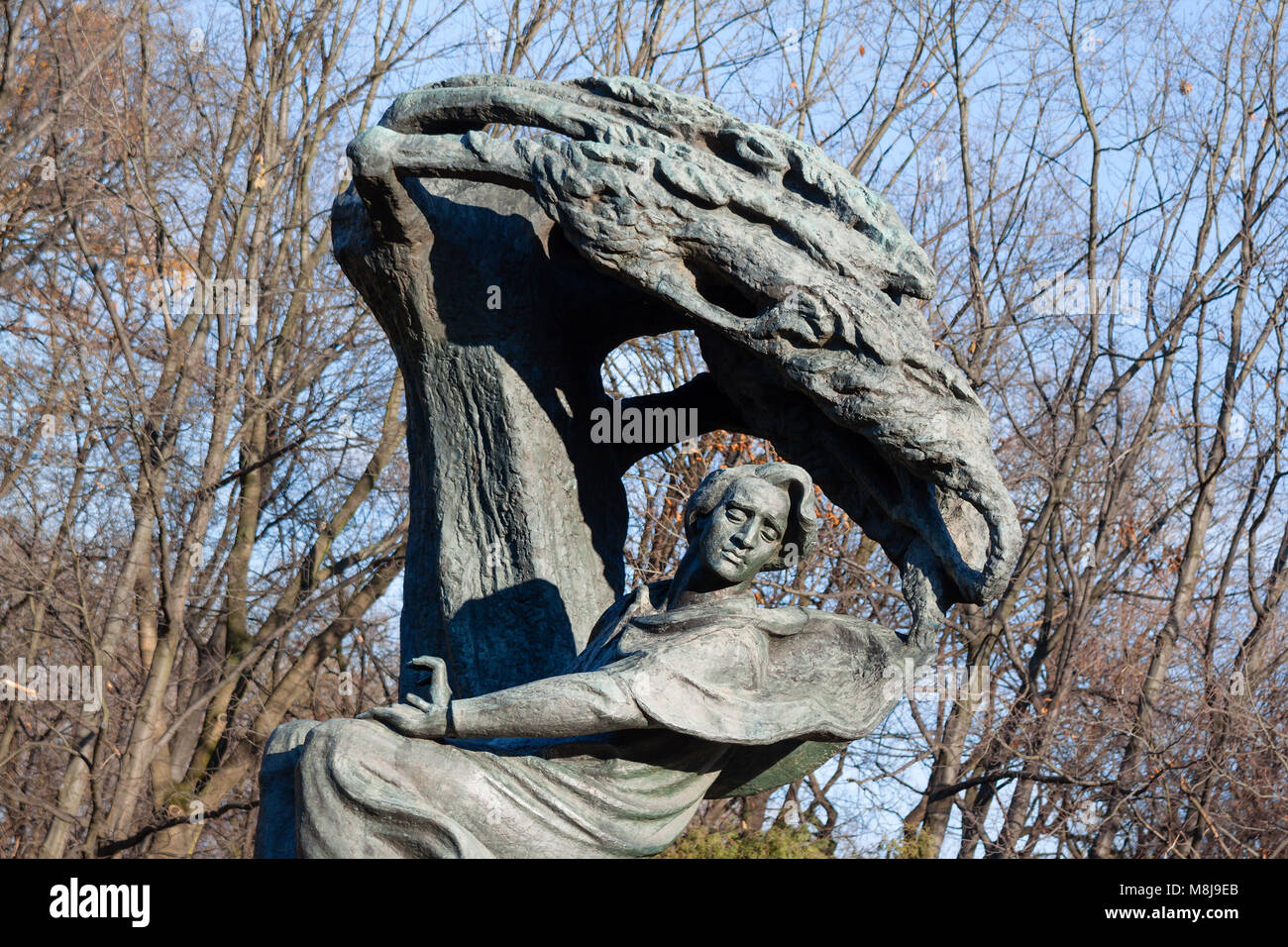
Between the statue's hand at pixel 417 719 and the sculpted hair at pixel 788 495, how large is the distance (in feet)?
2.67

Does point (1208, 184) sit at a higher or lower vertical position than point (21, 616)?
higher

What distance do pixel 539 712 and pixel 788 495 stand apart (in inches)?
34.7

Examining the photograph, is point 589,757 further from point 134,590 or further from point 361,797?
point 134,590

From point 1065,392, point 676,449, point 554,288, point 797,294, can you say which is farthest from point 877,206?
point 1065,392

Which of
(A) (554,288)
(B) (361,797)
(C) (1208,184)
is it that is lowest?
(B) (361,797)

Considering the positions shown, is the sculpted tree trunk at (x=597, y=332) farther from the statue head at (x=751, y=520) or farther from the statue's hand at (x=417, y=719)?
the statue's hand at (x=417, y=719)

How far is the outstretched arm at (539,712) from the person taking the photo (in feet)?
12.7

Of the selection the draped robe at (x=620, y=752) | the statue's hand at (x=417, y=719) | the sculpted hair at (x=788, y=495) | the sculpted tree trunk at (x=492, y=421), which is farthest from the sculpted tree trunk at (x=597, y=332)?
the statue's hand at (x=417, y=719)

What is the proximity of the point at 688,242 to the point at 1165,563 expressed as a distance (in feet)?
34.2

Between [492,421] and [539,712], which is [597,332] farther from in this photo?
[539,712]

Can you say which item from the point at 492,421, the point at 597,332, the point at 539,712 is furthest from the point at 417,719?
the point at 597,332

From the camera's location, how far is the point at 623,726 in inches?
155

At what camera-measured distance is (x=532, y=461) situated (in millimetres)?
4723

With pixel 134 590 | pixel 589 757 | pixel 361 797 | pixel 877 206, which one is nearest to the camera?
pixel 361 797
